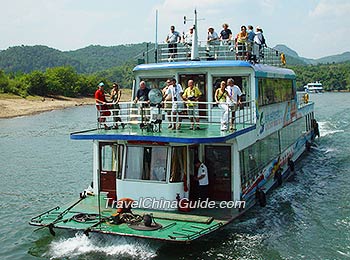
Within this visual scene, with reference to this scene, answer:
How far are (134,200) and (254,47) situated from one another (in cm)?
731

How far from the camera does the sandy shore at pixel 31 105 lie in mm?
58812

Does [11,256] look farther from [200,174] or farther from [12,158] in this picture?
[12,158]

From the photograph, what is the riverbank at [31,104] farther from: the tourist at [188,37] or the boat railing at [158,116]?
the boat railing at [158,116]

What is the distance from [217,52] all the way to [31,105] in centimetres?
5512

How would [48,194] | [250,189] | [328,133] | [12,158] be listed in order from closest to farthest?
[250,189], [48,194], [12,158], [328,133]

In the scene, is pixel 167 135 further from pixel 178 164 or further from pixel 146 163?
pixel 146 163

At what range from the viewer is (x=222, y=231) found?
13625 mm

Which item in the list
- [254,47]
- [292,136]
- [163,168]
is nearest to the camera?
[163,168]

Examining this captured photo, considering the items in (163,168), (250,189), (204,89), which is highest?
(204,89)

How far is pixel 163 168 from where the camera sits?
13.1m

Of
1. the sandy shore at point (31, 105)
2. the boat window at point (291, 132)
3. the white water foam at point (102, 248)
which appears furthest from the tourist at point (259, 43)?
the sandy shore at point (31, 105)

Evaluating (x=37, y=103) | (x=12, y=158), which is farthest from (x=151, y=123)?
(x=37, y=103)

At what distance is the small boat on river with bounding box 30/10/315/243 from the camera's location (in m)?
12.3

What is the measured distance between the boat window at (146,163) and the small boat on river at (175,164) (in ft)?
0.09
